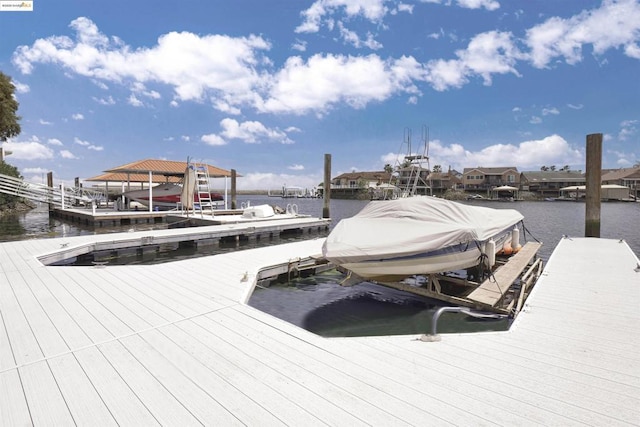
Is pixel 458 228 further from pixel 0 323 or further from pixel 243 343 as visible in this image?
pixel 0 323

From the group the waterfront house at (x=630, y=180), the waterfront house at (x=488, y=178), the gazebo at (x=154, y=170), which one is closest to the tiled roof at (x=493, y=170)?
the waterfront house at (x=488, y=178)

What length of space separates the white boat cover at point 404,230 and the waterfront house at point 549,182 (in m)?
80.4

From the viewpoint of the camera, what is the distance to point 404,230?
5.81m

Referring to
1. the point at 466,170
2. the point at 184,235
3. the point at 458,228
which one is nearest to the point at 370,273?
the point at 458,228

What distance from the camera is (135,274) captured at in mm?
6320

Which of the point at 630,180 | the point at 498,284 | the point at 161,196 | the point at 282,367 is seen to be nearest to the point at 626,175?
the point at 630,180

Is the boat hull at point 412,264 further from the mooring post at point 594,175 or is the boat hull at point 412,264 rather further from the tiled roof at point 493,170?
the tiled roof at point 493,170

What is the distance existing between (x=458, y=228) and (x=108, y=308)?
5.47 metres

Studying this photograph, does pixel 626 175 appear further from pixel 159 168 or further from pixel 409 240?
pixel 409 240

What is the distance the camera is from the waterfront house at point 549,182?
7262 cm

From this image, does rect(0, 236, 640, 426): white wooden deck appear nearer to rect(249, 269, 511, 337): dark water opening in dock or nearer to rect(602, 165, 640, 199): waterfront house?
rect(249, 269, 511, 337): dark water opening in dock

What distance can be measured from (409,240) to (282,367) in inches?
127

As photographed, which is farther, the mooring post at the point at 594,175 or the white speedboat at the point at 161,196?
the white speedboat at the point at 161,196

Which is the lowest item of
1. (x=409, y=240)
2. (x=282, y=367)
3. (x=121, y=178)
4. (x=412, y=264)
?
(x=282, y=367)
